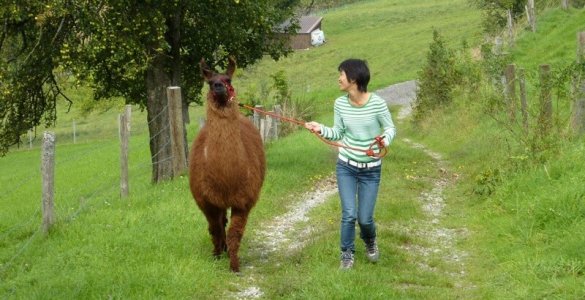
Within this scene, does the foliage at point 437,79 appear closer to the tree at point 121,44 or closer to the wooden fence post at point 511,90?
the tree at point 121,44

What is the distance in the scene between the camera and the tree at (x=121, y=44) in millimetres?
12875

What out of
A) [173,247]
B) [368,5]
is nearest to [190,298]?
[173,247]

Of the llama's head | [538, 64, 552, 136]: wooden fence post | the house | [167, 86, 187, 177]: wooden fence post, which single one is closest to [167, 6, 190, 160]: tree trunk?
[167, 86, 187, 177]: wooden fence post

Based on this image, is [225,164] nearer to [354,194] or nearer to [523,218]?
[354,194]

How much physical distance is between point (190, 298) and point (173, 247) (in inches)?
61.1

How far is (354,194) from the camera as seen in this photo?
6.98m

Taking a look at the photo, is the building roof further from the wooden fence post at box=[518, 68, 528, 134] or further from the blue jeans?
the blue jeans

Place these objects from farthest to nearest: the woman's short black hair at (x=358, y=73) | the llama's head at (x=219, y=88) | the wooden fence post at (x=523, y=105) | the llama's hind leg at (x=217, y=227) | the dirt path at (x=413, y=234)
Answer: the wooden fence post at (x=523, y=105) → the llama's hind leg at (x=217, y=227) → the dirt path at (x=413, y=234) → the llama's head at (x=219, y=88) → the woman's short black hair at (x=358, y=73)

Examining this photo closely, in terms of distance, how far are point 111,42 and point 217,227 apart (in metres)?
6.52

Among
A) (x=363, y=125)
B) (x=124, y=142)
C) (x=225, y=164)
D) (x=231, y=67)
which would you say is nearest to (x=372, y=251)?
(x=363, y=125)

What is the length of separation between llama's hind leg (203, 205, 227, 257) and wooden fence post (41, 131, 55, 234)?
239 centimetres

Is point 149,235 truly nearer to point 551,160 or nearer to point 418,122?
point 551,160

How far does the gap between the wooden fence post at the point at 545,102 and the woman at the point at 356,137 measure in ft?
13.5

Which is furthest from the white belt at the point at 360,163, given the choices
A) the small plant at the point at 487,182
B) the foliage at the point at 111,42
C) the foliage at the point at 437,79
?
the foliage at the point at 437,79
